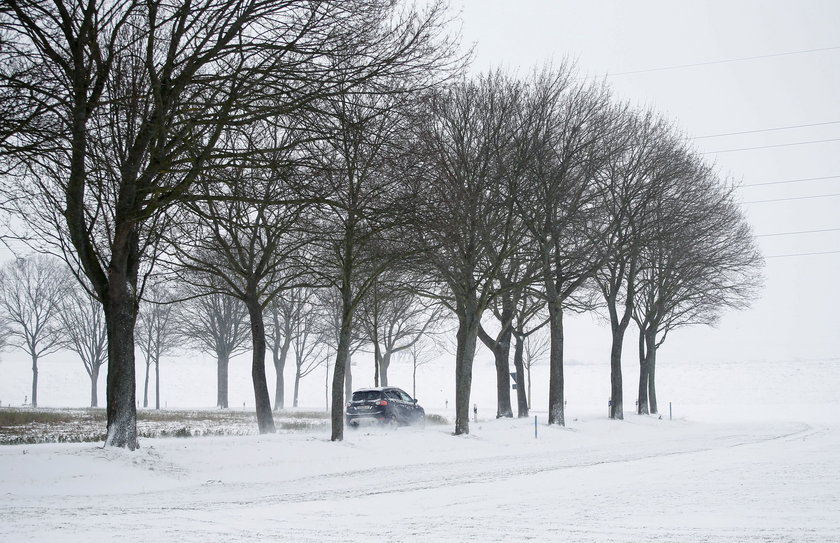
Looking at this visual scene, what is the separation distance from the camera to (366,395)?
30062mm

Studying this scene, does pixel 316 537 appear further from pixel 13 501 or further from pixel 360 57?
pixel 360 57

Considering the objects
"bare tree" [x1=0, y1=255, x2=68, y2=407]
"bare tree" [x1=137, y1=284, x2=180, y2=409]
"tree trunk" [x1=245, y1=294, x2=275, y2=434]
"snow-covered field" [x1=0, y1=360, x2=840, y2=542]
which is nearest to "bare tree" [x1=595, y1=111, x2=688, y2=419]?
"snow-covered field" [x1=0, y1=360, x2=840, y2=542]

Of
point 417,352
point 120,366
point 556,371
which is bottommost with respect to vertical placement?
point 556,371

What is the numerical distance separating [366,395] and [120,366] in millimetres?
13920

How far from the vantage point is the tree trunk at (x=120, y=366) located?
16969mm

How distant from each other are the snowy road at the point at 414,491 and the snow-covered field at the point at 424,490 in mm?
34

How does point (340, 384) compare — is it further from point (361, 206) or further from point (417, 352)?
point (417, 352)

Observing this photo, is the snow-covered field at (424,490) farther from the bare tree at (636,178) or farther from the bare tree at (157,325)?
the bare tree at (157,325)

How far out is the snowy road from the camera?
9.76m

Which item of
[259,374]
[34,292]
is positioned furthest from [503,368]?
[34,292]

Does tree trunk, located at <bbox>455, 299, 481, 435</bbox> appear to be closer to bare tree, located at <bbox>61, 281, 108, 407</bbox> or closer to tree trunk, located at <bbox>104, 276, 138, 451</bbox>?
tree trunk, located at <bbox>104, 276, 138, 451</bbox>

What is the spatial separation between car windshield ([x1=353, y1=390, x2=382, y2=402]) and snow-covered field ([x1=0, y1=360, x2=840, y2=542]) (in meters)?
4.08

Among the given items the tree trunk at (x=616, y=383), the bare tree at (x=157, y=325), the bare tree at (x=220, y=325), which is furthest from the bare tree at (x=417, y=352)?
the bare tree at (x=157, y=325)

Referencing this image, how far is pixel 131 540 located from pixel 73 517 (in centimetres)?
284
